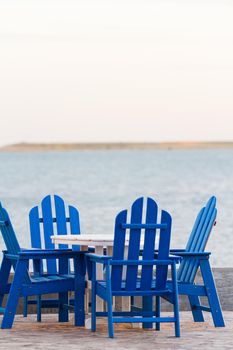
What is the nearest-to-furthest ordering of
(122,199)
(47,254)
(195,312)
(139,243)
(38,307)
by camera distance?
(139,243) → (47,254) → (38,307) → (195,312) → (122,199)

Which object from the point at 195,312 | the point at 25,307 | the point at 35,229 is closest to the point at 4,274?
the point at 25,307

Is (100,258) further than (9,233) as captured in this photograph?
No

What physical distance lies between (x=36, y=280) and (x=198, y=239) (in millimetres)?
1318

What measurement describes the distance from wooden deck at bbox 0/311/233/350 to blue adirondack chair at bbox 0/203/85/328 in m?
0.15

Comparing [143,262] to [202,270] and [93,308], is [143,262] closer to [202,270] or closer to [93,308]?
[93,308]

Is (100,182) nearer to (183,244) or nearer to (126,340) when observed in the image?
(183,244)

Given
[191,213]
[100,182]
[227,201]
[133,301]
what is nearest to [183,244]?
[191,213]

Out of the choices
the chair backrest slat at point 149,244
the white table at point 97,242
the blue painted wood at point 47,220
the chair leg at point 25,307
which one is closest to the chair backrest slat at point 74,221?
the blue painted wood at point 47,220

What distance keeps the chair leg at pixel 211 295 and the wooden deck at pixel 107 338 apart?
8 centimetres

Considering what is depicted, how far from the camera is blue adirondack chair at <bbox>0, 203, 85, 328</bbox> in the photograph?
8969mm

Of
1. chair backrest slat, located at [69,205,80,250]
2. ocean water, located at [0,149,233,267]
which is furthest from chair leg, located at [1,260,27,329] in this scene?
ocean water, located at [0,149,233,267]

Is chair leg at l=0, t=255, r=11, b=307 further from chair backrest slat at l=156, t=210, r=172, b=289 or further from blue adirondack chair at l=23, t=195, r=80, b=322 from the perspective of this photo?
chair backrest slat at l=156, t=210, r=172, b=289

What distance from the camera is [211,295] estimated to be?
30.7 feet

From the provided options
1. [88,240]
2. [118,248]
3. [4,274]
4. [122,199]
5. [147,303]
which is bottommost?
[147,303]
